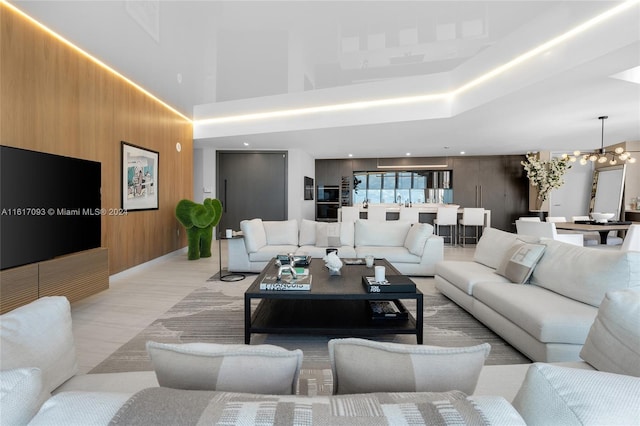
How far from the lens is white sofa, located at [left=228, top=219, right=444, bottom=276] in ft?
14.3

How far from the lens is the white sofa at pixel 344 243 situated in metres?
4.34

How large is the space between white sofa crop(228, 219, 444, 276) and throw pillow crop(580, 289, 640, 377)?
308 centimetres

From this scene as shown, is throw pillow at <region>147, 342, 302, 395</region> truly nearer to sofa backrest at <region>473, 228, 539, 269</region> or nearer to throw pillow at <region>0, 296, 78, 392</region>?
throw pillow at <region>0, 296, 78, 392</region>

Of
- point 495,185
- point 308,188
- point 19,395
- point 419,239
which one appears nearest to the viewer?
point 19,395

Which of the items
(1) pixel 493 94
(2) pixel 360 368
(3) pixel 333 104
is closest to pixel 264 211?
(3) pixel 333 104

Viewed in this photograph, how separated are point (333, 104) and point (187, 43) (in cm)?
263

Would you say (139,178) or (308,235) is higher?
(139,178)

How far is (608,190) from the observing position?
304 inches

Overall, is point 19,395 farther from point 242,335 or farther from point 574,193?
point 574,193

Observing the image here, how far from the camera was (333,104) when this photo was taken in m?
5.63

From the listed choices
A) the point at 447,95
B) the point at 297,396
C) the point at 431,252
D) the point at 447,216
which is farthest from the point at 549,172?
the point at 297,396

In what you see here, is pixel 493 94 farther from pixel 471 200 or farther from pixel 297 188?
pixel 471 200

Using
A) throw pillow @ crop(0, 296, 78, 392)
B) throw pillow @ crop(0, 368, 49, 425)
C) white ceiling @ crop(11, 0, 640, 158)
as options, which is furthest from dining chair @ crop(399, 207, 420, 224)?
throw pillow @ crop(0, 368, 49, 425)

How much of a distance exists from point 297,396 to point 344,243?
14.1ft
